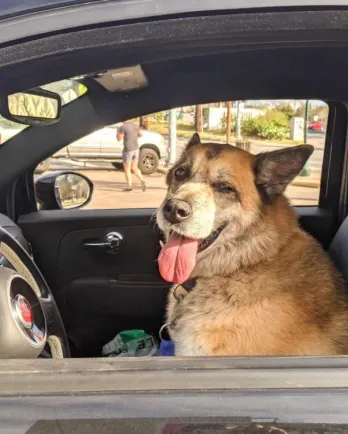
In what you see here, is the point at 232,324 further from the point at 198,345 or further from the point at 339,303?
the point at 339,303

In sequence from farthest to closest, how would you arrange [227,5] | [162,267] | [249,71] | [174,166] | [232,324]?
[174,166] < [249,71] < [162,267] < [232,324] < [227,5]

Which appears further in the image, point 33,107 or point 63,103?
point 63,103

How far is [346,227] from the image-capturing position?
2.61m

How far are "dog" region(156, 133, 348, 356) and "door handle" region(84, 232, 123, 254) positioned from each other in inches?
29.9

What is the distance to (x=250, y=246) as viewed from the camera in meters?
2.39

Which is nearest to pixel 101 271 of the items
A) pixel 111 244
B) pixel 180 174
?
pixel 111 244

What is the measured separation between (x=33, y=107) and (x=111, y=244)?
3.57ft

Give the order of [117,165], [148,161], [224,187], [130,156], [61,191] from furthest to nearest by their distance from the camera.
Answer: [117,165] → [130,156] → [148,161] → [61,191] → [224,187]

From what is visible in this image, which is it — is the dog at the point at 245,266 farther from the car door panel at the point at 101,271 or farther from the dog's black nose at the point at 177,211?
the car door panel at the point at 101,271

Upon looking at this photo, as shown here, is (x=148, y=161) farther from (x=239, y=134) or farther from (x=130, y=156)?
(x=239, y=134)

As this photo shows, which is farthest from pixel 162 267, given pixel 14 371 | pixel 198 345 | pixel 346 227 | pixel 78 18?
pixel 78 18

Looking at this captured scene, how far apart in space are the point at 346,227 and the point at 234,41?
1649mm

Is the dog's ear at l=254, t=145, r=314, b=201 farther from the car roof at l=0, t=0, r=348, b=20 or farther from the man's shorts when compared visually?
the man's shorts

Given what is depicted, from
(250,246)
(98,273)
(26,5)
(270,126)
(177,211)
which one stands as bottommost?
(98,273)
